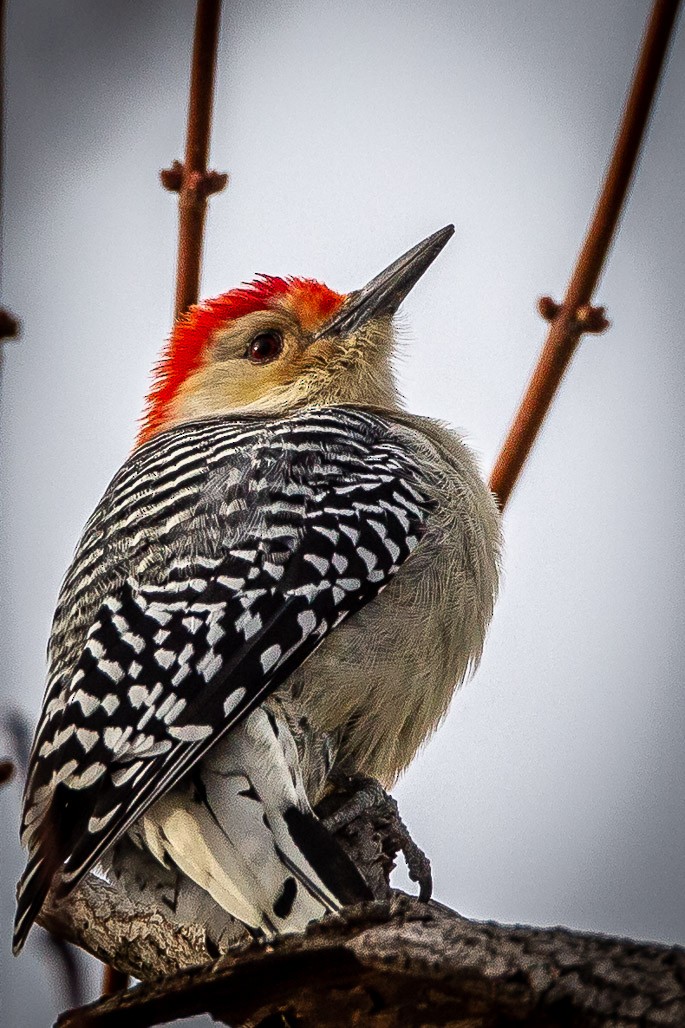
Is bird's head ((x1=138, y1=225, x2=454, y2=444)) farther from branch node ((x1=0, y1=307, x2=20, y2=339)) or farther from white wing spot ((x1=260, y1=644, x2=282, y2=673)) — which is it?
branch node ((x1=0, y1=307, x2=20, y2=339))

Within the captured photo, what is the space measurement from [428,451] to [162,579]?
1245mm

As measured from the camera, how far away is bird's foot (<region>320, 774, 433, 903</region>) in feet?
13.1

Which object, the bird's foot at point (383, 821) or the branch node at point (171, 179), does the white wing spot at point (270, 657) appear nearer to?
the bird's foot at point (383, 821)

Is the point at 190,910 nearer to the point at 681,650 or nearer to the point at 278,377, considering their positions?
the point at 278,377

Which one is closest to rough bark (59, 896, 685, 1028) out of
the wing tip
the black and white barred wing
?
the wing tip

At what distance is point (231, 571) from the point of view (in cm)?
379

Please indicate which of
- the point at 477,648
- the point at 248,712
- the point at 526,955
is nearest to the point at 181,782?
the point at 248,712

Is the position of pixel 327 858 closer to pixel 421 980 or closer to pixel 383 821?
pixel 383 821

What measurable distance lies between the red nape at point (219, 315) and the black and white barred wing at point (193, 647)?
4.41ft

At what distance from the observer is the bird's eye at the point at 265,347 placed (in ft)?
17.8

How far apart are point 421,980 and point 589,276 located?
175 cm

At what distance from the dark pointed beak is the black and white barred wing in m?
1.31

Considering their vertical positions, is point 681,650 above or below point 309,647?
below

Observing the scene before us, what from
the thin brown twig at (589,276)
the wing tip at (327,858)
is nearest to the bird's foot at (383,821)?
the wing tip at (327,858)
